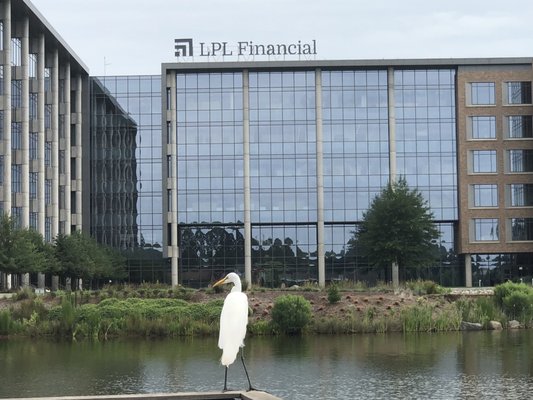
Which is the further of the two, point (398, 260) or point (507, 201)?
point (507, 201)

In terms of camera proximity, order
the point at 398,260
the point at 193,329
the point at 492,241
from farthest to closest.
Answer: the point at 492,241, the point at 398,260, the point at 193,329

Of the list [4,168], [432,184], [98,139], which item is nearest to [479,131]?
[432,184]

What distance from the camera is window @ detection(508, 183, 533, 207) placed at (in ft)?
308

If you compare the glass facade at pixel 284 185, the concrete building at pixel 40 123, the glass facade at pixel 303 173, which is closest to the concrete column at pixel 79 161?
the concrete building at pixel 40 123

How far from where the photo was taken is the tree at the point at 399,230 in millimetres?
82750

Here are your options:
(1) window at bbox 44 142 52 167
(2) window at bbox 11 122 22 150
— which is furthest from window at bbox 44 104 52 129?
(2) window at bbox 11 122 22 150

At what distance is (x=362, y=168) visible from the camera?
3720 inches

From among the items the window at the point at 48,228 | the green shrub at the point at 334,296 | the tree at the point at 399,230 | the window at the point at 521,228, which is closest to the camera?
the green shrub at the point at 334,296

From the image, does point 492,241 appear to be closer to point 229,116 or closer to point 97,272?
point 229,116

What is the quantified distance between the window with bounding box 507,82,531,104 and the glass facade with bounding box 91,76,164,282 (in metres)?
34.2

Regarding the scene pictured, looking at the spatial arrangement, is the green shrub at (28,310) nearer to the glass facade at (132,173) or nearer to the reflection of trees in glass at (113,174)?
the glass facade at (132,173)

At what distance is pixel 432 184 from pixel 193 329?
49.3 meters

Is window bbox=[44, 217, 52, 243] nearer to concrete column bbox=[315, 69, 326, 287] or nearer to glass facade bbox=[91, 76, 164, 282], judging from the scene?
glass facade bbox=[91, 76, 164, 282]

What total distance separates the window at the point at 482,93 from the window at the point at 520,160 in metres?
5.45
